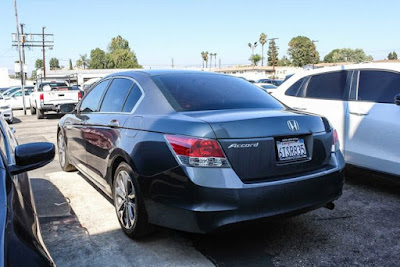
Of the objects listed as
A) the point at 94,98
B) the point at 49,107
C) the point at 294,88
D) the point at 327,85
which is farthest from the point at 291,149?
the point at 49,107

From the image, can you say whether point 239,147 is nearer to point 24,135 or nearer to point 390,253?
point 390,253

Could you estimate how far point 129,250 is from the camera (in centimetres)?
330

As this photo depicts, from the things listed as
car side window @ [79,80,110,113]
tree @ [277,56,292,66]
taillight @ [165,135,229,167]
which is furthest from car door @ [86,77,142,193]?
tree @ [277,56,292,66]

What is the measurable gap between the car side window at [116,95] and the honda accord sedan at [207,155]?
21mm

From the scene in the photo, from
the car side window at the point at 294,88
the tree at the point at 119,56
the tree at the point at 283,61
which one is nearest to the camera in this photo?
the car side window at the point at 294,88

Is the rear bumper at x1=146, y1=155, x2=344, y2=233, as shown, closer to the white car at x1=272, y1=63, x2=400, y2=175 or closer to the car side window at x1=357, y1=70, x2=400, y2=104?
the white car at x1=272, y1=63, x2=400, y2=175

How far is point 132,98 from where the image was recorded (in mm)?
3762

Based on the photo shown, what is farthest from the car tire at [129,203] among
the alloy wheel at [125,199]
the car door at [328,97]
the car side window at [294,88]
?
the car side window at [294,88]

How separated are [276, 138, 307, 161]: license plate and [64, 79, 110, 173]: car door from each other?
2.46m

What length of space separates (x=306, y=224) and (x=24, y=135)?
9339 mm

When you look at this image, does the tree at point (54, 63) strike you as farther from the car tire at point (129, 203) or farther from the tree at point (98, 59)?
the car tire at point (129, 203)

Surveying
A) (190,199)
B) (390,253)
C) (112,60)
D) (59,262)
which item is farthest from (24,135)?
(112,60)

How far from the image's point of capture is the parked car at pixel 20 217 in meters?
1.50

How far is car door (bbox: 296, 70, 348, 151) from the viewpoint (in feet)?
17.5
